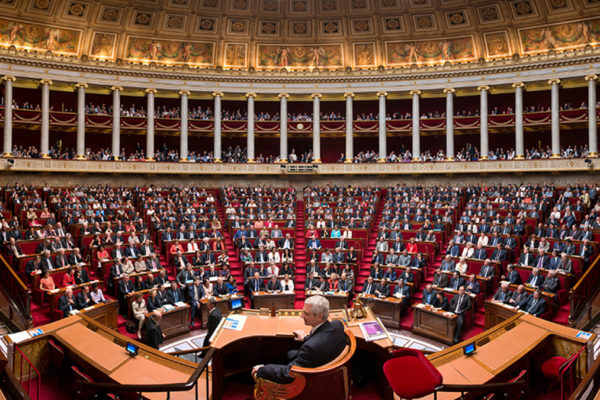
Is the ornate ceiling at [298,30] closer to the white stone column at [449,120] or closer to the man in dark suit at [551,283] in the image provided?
the white stone column at [449,120]

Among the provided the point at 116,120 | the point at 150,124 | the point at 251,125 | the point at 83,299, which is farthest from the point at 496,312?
the point at 116,120

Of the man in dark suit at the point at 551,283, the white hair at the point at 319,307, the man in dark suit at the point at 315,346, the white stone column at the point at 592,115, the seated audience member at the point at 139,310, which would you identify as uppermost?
the white stone column at the point at 592,115

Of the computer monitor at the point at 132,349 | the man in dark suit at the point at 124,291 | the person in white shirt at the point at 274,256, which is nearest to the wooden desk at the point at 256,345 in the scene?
the computer monitor at the point at 132,349

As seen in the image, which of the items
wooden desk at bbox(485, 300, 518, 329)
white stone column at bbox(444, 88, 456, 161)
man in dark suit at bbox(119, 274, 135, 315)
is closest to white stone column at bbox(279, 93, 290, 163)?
white stone column at bbox(444, 88, 456, 161)

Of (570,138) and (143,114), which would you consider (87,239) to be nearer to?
(143,114)

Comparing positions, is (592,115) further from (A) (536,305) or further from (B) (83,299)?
(B) (83,299)

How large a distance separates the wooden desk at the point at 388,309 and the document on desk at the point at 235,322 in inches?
243

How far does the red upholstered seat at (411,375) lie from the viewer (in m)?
3.44

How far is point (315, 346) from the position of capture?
11.4 feet

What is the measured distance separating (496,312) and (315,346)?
7.71 m

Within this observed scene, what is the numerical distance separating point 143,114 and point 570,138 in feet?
91.3

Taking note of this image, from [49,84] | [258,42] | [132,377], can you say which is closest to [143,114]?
[49,84]

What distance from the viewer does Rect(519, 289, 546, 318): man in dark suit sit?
29.4ft

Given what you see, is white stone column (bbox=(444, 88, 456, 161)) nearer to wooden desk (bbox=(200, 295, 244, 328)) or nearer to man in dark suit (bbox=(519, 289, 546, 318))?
man in dark suit (bbox=(519, 289, 546, 318))
